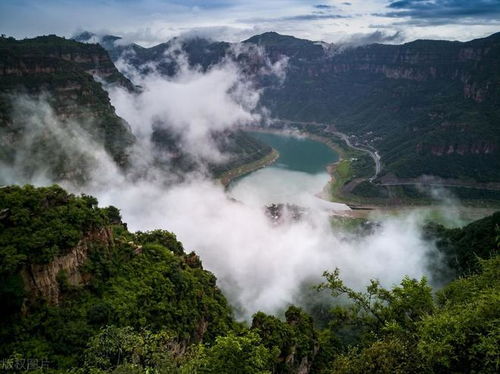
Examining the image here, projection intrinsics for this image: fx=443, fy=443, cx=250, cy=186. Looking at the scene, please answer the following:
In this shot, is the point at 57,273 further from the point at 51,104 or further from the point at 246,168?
the point at 246,168

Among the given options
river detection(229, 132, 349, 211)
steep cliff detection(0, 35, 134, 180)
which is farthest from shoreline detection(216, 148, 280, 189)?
steep cliff detection(0, 35, 134, 180)

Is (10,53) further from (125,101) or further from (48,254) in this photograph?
(48,254)

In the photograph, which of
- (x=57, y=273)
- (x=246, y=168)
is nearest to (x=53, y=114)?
(x=57, y=273)

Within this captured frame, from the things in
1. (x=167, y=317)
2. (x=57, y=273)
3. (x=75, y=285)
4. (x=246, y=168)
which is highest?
(x=57, y=273)

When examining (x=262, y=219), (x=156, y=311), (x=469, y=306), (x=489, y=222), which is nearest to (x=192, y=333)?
(x=156, y=311)

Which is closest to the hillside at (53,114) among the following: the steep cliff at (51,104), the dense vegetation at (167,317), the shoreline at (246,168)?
the steep cliff at (51,104)

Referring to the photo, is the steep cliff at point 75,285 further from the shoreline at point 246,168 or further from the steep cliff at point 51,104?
the shoreline at point 246,168

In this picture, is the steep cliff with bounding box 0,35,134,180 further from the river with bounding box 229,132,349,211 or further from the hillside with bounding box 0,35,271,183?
the river with bounding box 229,132,349,211
